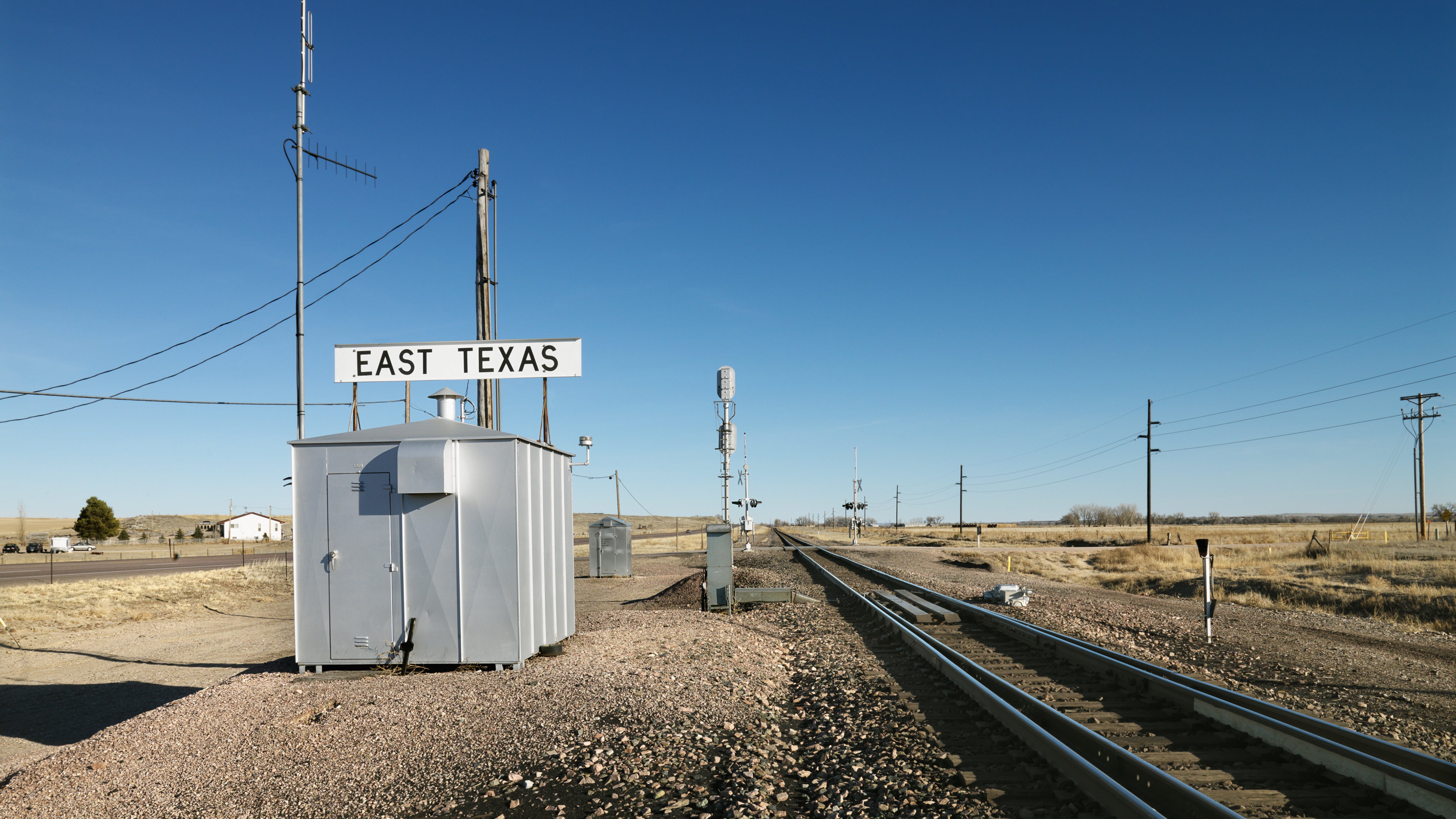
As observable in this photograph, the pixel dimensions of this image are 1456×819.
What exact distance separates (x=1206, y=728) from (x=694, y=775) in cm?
462

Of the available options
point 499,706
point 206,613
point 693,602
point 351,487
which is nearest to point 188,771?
point 499,706

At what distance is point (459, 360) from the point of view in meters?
13.1

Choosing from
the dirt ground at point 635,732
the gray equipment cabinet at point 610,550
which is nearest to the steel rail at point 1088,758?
the dirt ground at point 635,732

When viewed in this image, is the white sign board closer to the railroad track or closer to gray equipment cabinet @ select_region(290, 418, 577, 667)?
gray equipment cabinet @ select_region(290, 418, 577, 667)

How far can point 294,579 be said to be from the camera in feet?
32.7

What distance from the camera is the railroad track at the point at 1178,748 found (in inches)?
203

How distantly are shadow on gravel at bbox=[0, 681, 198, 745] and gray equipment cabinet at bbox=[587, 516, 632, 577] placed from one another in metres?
17.1

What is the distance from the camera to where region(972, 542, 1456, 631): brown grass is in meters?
17.9

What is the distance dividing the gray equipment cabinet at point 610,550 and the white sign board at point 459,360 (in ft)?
56.1

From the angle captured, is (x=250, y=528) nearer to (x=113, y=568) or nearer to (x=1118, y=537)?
(x=113, y=568)

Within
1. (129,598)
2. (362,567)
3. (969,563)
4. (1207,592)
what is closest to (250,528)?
(129,598)

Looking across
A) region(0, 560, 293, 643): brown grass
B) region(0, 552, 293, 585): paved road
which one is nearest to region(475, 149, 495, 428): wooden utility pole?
region(0, 560, 293, 643): brown grass

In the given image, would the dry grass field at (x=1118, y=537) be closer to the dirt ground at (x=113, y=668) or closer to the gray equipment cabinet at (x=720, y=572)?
the gray equipment cabinet at (x=720, y=572)

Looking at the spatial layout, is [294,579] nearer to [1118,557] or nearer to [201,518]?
[1118,557]
